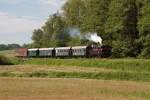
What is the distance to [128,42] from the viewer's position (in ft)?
260

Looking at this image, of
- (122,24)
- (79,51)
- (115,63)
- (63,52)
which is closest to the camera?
(115,63)

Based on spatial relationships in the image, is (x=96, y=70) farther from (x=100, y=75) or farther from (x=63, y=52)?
(x=63, y=52)

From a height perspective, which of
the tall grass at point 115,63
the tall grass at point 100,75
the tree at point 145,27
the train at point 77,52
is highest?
the tree at point 145,27

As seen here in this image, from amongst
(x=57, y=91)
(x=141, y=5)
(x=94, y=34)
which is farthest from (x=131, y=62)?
(x=94, y=34)

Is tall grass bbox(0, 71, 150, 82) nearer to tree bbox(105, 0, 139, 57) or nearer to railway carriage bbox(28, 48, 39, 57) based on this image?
tree bbox(105, 0, 139, 57)

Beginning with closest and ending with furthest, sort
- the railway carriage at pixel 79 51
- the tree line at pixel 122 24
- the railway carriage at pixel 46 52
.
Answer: the tree line at pixel 122 24, the railway carriage at pixel 79 51, the railway carriage at pixel 46 52

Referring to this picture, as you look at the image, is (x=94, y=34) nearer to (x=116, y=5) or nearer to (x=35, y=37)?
(x=116, y=5)

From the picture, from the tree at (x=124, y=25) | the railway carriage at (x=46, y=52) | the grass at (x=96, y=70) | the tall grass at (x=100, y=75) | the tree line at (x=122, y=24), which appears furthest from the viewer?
the railway carriage at (x=46, y=52)

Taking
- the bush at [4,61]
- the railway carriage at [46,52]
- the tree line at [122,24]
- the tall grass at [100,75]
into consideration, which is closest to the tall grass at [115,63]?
the tall grass at [100,75]

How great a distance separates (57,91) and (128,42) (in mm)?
49644

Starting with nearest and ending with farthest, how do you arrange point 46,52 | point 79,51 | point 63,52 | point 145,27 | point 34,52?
1. point 145,27
2. point 79,51
3. point 63,52
4. point 46,52
5. point 34,52

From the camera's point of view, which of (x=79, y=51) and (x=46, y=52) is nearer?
(x=79, y=51)

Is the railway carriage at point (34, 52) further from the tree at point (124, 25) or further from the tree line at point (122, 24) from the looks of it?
the tree at point (124, 25)

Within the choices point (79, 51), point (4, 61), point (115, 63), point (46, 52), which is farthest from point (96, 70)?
point (46, 52)
